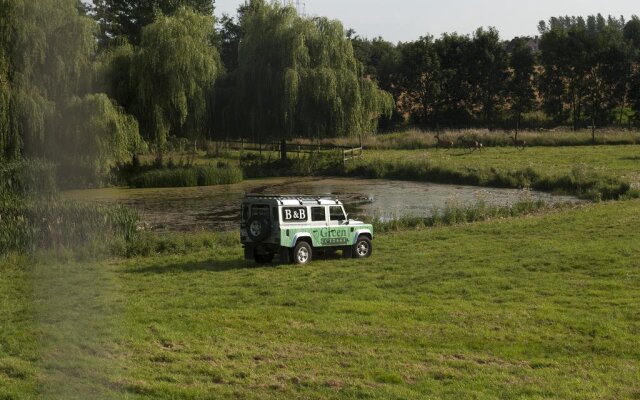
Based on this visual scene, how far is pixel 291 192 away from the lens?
42.9 meters

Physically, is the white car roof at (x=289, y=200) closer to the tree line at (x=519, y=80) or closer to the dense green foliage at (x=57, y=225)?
the dense green foliage at (x=57, y=225)

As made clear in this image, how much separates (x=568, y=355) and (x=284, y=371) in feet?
13.8

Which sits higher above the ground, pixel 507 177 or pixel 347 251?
pixel 507 177

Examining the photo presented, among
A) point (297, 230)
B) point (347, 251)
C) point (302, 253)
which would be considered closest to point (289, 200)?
point (297, 230)

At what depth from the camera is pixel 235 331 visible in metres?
12.7

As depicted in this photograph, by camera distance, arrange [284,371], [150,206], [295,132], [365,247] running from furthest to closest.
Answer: [295,132] → [150,206] → [365,247] → [284,371]

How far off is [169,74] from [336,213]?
28.8m

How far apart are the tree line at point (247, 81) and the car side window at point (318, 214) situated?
19.6 meters

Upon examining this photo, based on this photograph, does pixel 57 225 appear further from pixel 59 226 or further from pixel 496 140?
pixel 496 140

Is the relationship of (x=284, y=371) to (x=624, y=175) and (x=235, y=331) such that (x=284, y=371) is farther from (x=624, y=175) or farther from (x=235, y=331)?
(x=624, y=175)

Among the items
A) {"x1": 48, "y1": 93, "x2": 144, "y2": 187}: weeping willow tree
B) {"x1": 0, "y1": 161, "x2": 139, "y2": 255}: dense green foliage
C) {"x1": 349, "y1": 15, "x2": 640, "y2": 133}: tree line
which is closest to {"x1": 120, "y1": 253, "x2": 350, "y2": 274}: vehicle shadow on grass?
{"x1": 0, "y1": 161, "x2": 139, "y2": 255}: dense green foliage

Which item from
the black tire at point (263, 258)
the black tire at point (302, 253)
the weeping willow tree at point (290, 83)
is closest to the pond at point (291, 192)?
the weeping willow tree at point (290, 83)

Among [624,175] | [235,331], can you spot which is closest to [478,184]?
[624,175]

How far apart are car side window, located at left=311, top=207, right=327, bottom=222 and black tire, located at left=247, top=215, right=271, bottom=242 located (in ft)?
4.46
